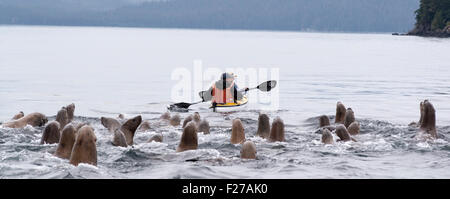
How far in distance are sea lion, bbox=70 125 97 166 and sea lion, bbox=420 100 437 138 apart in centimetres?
872

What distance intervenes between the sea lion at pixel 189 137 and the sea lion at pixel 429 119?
6.20 metres

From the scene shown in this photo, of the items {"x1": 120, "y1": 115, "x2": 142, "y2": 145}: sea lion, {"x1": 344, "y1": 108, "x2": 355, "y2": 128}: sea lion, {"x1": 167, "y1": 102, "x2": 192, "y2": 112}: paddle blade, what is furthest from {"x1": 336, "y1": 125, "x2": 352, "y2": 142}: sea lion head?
{"x1": 167, "y1": 102, "x2": 192, "y2": 112}: paddle blade

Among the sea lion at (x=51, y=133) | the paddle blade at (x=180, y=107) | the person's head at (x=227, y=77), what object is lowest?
the paddle blade at (x=180, y=107)

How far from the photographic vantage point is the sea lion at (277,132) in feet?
54.6

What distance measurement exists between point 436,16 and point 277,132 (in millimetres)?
148661

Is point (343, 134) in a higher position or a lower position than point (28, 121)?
lower

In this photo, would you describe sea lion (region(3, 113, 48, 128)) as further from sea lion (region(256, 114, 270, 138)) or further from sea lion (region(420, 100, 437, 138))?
sea lion (region(420, 100, 437, 138))

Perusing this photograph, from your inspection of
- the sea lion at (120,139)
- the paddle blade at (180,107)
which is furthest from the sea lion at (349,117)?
the paddle blade at (180,107)

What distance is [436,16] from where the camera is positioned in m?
157

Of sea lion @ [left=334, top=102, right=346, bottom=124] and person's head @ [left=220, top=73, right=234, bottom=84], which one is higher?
person's head @ [left=220, top=73, right=234, bottom=84]

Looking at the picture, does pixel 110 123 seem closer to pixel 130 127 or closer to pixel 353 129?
pixel 130 127

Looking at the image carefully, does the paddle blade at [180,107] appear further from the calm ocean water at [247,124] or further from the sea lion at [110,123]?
the sea lion at [110,123]

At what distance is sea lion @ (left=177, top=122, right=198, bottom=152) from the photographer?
14461 millimetres

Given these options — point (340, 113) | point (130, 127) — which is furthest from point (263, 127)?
point (340, 113)
